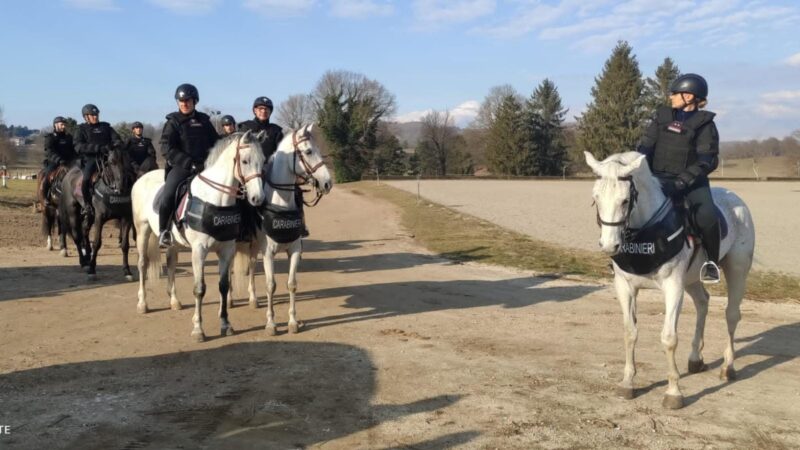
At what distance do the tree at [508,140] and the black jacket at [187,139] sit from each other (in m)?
68.1

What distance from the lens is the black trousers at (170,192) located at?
26.6 feet

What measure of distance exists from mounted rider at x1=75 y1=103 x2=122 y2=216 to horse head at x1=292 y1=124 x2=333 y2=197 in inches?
224

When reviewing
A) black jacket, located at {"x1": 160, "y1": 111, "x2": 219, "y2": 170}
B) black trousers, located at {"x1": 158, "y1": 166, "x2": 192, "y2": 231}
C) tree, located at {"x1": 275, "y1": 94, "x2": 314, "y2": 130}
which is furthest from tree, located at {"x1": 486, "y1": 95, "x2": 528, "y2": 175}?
black trousers, located at {"x1": 158, "y1": 166, "x2": 192, "y2": 231}

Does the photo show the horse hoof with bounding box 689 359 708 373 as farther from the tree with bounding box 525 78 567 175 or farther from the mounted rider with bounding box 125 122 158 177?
A: the tree with bounding box 525 78 567 175

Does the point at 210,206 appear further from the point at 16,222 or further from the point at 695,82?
the point at 16,222

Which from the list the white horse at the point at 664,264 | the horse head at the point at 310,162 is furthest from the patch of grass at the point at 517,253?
the horse head at the point at 310,162

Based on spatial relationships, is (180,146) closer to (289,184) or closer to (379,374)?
(289,184)

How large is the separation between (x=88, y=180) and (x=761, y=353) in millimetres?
11700

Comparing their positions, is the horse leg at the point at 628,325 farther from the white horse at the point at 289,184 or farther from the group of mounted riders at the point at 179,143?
the group of mounted riders at the point at 179,143

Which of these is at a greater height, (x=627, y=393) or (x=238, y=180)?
(x=238, y=180)

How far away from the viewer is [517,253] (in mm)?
15133

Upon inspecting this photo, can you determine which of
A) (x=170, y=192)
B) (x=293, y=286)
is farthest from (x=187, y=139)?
(x=293, y=286)

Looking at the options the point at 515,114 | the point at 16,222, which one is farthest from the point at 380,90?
the point at 16,222

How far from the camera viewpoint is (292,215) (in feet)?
25.6
